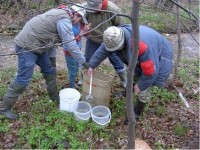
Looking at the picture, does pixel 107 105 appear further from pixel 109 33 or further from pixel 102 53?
pixel 109 33

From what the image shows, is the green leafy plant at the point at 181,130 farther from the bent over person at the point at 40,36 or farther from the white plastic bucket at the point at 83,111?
the bent over person at the point at 40,36

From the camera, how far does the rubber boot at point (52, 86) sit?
4.97m

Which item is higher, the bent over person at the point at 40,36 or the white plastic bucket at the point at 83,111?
the bent over person at the point at 40,36

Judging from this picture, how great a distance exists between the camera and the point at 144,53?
3971mm

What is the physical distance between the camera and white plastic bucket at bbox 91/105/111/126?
4664 mm

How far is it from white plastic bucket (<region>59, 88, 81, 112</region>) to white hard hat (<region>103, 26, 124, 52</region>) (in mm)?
1124

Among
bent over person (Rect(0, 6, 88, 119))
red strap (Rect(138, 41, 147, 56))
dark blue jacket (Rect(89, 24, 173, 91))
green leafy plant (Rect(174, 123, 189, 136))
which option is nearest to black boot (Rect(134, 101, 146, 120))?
dark blue jacket (Rect(89, 24, 173, 91))

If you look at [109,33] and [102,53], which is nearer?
[109,33]

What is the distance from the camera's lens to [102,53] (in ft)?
14.8

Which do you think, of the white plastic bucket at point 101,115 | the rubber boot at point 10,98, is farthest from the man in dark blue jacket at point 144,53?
the rubber boot at point 10,98

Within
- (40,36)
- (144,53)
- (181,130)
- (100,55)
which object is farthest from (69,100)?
(181,130)

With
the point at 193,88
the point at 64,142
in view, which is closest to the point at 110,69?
the point at 193,88

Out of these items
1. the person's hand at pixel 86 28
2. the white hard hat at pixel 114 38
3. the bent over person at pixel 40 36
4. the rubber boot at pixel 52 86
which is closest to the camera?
the white hard hat at pixel 114 38

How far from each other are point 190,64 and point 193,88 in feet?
4.53
